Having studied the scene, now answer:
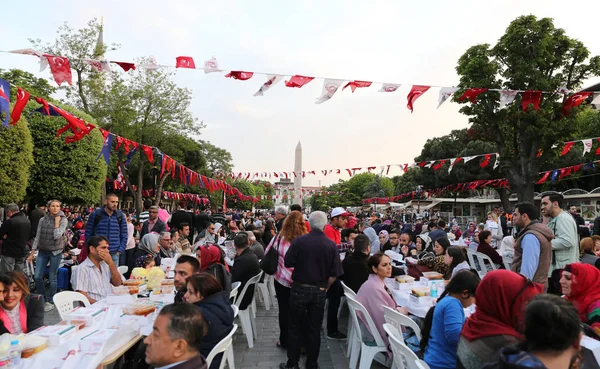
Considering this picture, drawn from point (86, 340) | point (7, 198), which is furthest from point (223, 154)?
point (86, 340)

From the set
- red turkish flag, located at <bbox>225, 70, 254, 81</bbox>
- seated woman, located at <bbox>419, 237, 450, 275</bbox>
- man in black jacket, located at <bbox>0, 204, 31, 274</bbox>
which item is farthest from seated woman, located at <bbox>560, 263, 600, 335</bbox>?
man in black jacket, located at <bbox>0, 204, 31, 274</bbox>

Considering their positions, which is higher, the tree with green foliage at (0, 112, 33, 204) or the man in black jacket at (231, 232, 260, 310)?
the tree with green foliage at (0, 112, 33, 204)

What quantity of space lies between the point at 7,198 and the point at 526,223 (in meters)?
13.2

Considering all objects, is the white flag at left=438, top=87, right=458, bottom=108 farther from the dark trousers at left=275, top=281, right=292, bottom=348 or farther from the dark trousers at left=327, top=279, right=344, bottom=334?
the dark trousers at left=275, top=281, right=292, bottom=348

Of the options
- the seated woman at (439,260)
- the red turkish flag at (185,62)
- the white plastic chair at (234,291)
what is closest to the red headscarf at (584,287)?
the seated woman at (439,260)

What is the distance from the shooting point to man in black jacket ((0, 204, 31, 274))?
21.6ft

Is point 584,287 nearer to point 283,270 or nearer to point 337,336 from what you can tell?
point 283,270

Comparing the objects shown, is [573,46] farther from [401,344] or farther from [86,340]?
[86,340]

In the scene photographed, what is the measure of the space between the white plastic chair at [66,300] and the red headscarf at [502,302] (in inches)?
141

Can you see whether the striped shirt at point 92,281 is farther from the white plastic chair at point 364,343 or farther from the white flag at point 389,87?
the white flag at point 389,87

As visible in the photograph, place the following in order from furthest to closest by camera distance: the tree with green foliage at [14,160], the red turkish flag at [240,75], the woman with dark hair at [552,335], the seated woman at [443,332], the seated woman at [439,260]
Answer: the tree with green foliage at [14,160], the red turkish flag at [240,75], the seated woman at [439,260], the seated woman at [443,332], the woman with dark hair at [552,335]

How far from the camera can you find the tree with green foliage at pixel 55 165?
15.6 metres

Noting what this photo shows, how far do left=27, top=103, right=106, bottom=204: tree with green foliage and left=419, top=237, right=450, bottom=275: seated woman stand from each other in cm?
1421

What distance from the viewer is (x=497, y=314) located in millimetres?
2215
